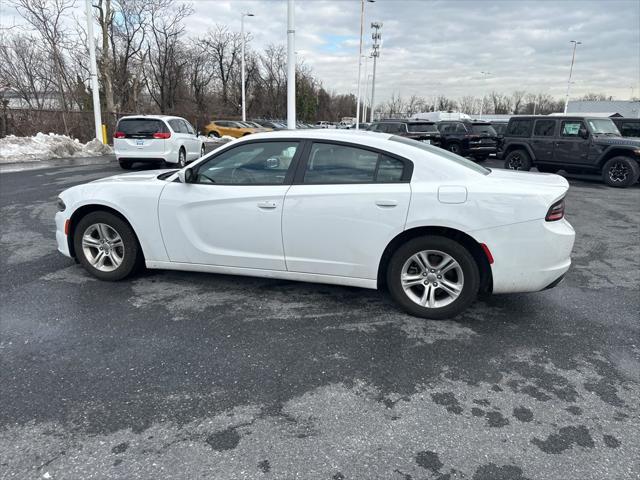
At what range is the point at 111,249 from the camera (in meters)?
4.57

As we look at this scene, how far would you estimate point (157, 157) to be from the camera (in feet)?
44.0

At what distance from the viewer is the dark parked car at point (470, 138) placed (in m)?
18.2

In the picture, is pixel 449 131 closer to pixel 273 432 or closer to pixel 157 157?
pixel 157 157

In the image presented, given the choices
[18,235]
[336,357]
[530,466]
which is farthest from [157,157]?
[530,466]

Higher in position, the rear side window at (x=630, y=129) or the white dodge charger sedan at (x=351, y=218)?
the rear side window at (x=630, y=129)

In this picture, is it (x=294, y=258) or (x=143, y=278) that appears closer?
(x=294, y=258)

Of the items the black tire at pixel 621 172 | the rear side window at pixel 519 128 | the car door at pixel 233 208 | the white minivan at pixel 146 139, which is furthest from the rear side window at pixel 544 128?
the car door at pixel 233 208

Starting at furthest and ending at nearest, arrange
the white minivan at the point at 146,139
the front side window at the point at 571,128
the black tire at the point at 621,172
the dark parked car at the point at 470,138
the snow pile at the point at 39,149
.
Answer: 1. the dark parked car at the point at 470,138
2. the snow pile at the point at 39,149
3. the white minivan at the point at 146,139
4. the front side window at the point at 571,128
5. the black tire at the point at 621,172

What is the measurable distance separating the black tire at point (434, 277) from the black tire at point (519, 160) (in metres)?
11.8

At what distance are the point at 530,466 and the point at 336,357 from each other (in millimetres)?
1421

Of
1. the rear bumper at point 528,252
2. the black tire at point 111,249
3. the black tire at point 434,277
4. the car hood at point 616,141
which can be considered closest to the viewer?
the rear bumper at point 528,252

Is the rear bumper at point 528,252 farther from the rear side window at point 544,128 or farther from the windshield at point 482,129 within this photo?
the windshield at point 482,129

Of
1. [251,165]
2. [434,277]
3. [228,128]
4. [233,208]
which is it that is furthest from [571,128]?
[228,128]

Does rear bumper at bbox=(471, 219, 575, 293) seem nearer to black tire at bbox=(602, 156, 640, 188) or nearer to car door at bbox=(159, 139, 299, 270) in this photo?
car door at bbox=(159, 139, 299, 270)
